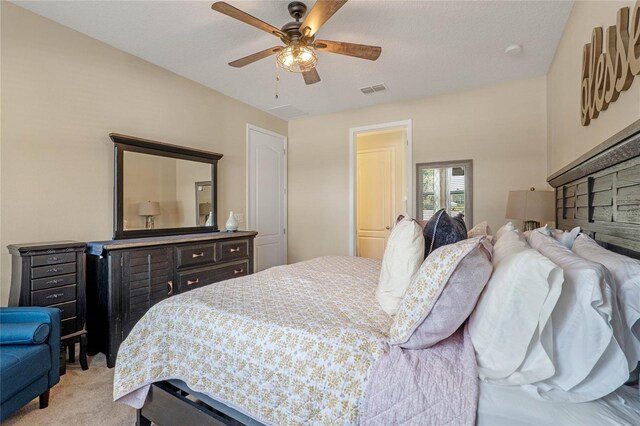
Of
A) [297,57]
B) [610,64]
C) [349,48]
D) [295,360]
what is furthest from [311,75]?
[295,360]

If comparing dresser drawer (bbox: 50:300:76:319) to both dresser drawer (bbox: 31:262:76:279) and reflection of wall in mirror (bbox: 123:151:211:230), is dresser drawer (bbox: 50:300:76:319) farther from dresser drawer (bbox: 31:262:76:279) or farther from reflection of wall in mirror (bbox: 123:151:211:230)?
reflection of wall in mirror (bbox: 123:151:211:230)

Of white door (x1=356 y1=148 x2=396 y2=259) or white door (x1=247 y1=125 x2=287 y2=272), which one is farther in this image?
white door (x1=356 y1=148 x2=396 y2=259)

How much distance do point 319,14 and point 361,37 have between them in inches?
35.5

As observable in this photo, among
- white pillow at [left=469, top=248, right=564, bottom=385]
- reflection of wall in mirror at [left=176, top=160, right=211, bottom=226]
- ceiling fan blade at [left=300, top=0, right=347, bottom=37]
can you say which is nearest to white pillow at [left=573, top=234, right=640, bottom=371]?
white pillow at [left=469, top=248, right=564, bottom=385]

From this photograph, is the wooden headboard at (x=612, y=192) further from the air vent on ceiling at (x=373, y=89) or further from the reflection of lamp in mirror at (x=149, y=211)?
the reflection of lamp in mirror at (x=149, y=211)

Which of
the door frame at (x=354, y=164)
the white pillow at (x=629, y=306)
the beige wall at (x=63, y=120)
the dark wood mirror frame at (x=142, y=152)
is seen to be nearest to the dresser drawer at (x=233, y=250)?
the dark wood mirror frame at (x=142, y=152)

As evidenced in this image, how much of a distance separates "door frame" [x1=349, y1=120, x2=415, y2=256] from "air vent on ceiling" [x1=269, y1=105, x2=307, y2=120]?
0.86 metres

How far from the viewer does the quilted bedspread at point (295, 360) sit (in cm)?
93

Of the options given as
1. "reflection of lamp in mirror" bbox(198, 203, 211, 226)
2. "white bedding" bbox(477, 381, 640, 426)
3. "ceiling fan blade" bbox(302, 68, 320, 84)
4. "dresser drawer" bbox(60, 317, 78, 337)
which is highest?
"ceiling fan blade" bbox(302, 68, 320, 84)

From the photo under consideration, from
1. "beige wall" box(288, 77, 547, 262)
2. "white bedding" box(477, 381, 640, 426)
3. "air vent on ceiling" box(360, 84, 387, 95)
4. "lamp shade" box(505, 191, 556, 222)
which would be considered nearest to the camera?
"white bedding" box(477, 381, 640, 426)

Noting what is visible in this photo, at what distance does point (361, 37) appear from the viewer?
8.64 feet

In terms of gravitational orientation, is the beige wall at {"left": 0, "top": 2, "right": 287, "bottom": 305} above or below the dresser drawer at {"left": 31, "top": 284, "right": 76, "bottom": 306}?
above

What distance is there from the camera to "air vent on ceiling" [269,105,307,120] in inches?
175

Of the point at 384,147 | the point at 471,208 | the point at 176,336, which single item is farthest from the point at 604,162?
the point at 384,147
